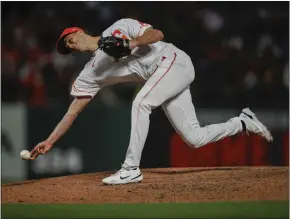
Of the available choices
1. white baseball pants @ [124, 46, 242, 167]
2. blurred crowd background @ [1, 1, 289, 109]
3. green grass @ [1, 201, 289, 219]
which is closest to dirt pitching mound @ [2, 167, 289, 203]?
green grass @ [1, 201, 289, 219]

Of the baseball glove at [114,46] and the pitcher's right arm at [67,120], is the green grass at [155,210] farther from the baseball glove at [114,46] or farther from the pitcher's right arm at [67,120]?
the baseball glove at [114,46]

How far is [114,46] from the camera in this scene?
263 inches

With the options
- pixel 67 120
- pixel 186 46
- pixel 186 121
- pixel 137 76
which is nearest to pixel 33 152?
pixel 67 120

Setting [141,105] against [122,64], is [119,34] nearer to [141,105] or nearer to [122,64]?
[122,64]

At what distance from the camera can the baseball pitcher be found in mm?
6773

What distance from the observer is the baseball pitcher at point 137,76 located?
267 inches

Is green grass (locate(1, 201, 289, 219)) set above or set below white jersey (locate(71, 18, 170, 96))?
below

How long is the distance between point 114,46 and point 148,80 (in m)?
0.57

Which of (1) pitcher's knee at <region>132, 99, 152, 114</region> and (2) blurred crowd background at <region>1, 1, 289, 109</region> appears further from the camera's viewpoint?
(2) blurred crowd background at <region>1, 1, 289, 109</region>

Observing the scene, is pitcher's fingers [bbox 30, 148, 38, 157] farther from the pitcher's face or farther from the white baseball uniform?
the pitcher's face

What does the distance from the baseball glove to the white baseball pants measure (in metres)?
0.41

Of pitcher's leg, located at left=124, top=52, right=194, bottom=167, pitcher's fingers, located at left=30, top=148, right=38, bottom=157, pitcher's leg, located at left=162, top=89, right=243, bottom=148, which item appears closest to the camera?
pitcher's leg, located at left=124, top=52, right=194, bottom=167

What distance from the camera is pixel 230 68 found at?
1226cm

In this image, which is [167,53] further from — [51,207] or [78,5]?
[78,5]
